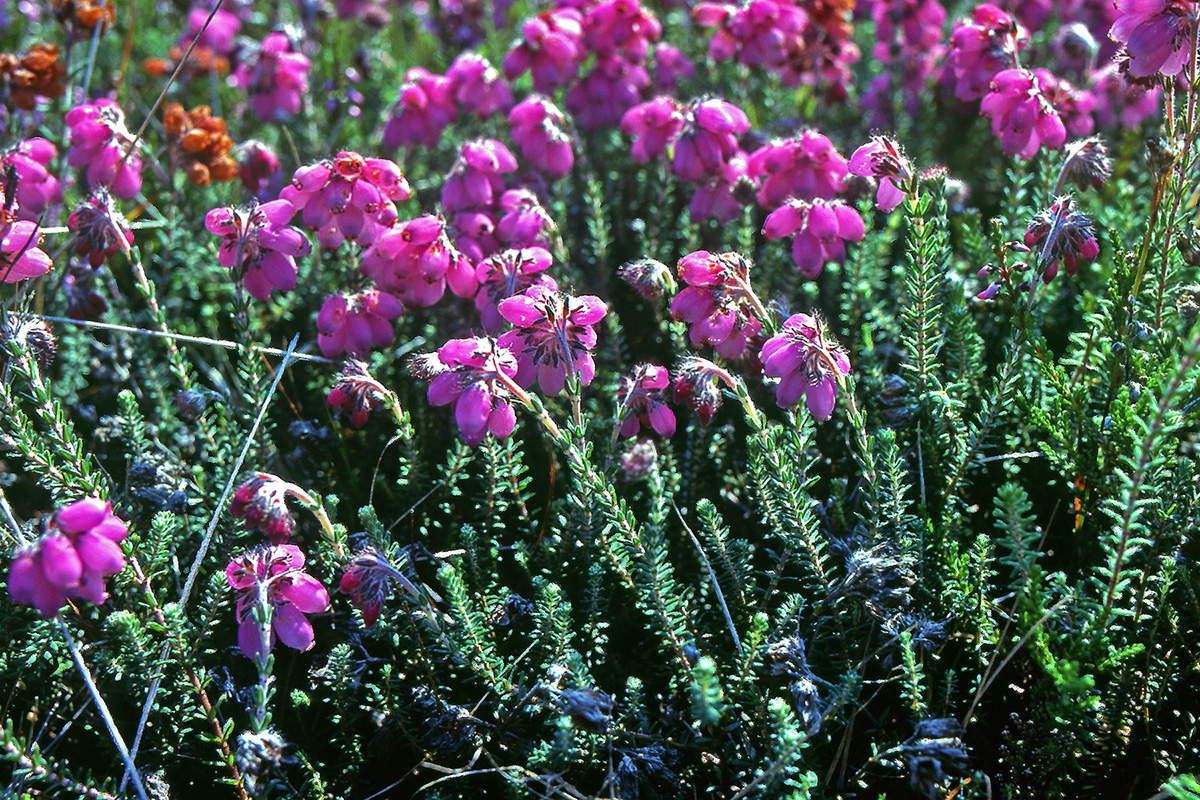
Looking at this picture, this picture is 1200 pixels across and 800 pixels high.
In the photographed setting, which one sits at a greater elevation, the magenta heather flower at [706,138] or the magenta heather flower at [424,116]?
the magenta heather flower at [706,138]

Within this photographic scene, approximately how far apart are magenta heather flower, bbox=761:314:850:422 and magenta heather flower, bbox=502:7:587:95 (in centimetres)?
251

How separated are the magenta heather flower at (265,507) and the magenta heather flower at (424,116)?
8.35ft

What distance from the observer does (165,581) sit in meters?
3.13

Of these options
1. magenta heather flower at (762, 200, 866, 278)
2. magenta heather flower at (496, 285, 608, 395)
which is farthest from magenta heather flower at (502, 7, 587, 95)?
magenta heather flower at (496, 285, 608, 395)

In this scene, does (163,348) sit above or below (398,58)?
below

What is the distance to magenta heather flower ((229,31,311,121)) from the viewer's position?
16.0ft

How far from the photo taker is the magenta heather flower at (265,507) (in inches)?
89.3

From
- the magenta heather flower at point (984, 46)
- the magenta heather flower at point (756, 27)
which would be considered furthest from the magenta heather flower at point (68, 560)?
the magenta heather flower at point (756, 27)

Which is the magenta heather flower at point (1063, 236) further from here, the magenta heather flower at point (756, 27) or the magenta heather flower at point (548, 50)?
the magenta heather flower at point (548, 50)

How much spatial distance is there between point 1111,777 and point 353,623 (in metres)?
2.27

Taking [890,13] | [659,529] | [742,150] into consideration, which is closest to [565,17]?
[742,150]

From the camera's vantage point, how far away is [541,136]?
12.9 ft

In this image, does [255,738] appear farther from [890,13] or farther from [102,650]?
[890,13]

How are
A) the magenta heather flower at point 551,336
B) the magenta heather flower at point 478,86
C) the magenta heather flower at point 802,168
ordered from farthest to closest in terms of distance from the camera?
1. the magenta heather flower at point 478,86
2. the magenta heather flower at point 802,168
3. the magenta heather flower at point 551,336
